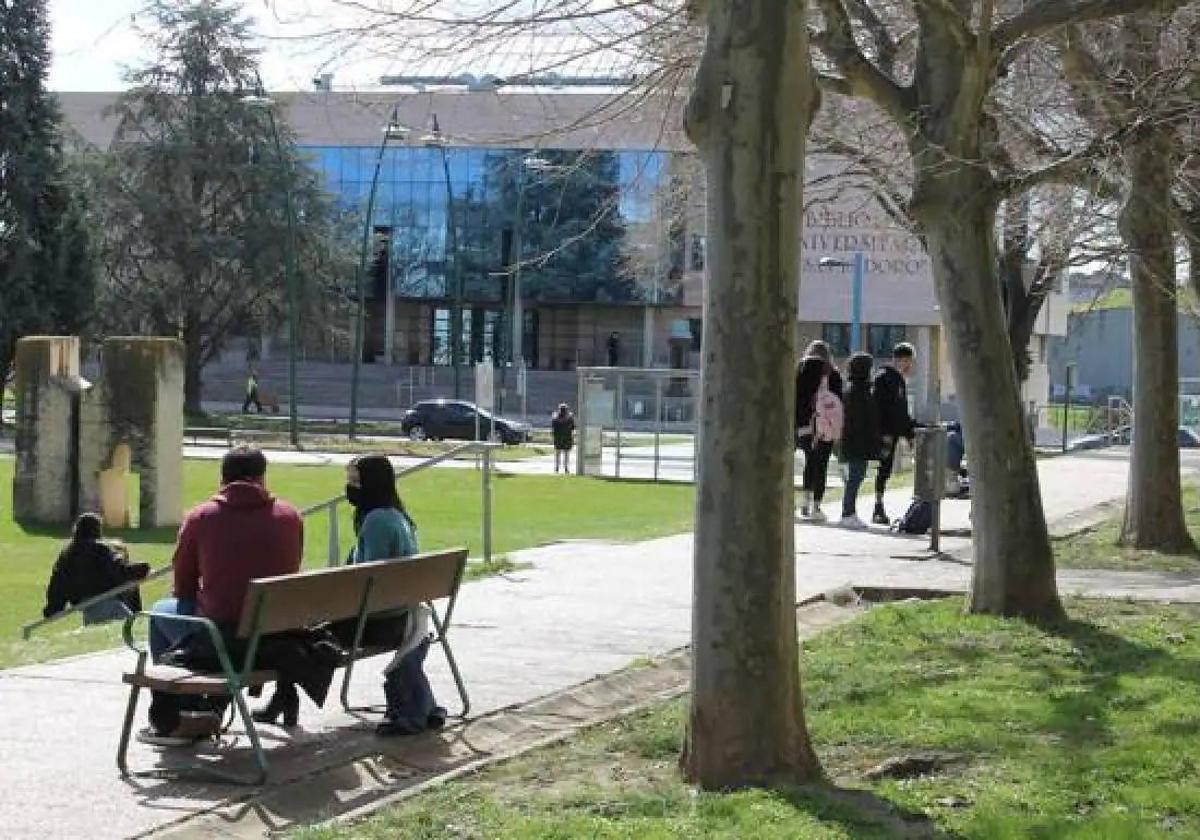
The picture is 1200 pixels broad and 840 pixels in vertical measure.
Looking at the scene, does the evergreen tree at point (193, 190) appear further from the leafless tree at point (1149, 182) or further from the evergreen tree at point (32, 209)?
the leafless tree at point (1149, 182)

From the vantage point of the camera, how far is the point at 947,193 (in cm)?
1191

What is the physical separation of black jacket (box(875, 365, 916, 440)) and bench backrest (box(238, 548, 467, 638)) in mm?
11561

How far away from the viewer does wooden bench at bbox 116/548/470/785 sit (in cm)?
768

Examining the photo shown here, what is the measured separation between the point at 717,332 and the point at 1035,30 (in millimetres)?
5521

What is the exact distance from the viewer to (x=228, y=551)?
819 cm

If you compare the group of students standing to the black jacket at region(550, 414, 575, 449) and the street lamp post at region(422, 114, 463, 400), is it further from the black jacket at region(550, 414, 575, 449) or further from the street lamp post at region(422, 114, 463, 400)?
the black jacket at region(550, 414, 575, 449)

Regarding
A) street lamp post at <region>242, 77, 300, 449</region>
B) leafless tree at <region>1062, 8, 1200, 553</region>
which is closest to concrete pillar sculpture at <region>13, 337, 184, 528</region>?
leafless tree at <region>1062, 8, 1200, 553</region>

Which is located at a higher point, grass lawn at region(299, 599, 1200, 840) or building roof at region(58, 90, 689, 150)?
building roof at region(58, 90, 689, 150)

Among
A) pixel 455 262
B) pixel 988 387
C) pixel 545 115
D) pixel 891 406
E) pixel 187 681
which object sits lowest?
pixel 187 681

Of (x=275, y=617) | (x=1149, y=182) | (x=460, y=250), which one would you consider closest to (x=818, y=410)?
(x=1149, y=182)

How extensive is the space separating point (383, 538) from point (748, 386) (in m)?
2.60

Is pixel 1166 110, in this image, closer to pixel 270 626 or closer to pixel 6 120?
pixel 270 626

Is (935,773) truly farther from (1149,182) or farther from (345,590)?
(1149,182)

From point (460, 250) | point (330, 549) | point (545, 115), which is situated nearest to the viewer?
point (545, 115)
